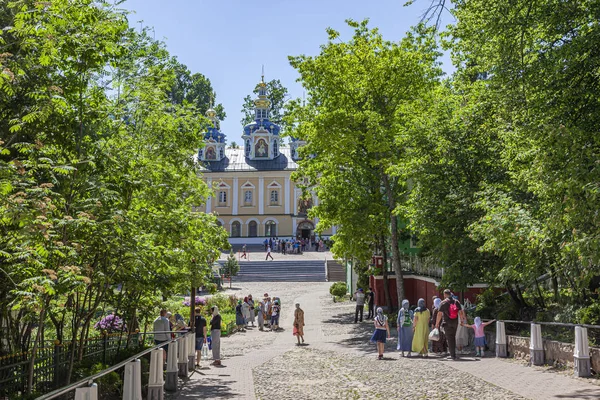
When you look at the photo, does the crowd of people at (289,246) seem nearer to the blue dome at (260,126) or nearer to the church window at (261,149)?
the church window at (261,149)

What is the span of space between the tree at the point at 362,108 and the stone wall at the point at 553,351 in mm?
9634

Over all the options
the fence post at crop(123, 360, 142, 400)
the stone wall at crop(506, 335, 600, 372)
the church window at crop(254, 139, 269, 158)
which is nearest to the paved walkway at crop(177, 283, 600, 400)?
the stone wall at crop(506, 335, 600, 372)

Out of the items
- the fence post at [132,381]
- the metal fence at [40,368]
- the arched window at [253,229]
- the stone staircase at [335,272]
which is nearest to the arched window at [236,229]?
the arched window at [253,229]

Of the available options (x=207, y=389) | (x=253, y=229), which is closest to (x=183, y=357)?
(x=207, y=389)

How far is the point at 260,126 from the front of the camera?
80188mm

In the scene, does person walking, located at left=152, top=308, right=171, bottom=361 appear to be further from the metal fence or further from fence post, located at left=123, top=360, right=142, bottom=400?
fence post, located at left=123, top=360, right=142, bottom=400

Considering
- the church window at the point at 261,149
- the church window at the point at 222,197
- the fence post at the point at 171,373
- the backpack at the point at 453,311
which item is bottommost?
the fence post at the point at 171,373

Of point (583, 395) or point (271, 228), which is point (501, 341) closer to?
point (583, 395)

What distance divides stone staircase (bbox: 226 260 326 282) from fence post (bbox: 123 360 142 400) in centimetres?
4222

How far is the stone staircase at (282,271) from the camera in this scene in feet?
172

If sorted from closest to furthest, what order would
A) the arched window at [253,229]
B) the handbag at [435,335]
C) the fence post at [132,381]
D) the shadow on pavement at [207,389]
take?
the fence post at [132,381]
the shadow on pavement at [207,389]
the handbag at [435,335]
the arched window at [253,229]

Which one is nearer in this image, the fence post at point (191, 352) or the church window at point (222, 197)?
the fence post at point (191, 352)

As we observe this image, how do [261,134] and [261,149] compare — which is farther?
[261,149]

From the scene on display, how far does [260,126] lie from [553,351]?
68473mm
